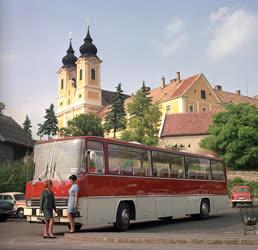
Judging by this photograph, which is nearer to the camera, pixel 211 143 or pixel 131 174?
pixel 131 174

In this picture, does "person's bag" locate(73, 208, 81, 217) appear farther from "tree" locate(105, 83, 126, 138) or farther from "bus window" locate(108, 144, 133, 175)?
"tree" locate(105, 83, 126, 138)

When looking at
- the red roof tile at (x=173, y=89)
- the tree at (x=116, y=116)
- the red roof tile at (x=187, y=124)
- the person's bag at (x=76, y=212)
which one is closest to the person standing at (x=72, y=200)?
the person's bag at (x=76, y=212)

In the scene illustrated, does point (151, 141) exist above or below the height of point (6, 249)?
above

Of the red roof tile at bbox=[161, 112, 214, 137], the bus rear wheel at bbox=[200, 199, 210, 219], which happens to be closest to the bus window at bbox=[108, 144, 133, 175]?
the bus rear wheel at bbox=[200, 199, 210, 219]

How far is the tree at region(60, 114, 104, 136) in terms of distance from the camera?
83.1 meters

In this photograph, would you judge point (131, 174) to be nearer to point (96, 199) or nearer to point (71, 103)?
point (96, 199)

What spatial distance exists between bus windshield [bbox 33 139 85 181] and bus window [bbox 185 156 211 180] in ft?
26.2

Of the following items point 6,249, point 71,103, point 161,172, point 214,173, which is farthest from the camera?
point 71,103

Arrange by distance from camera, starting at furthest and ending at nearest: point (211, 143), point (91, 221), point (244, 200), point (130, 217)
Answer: point (211, 143) < point (244, 200) < point (130, 217) < point (91, 221)

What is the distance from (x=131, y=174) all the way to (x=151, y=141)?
4102 centimetres

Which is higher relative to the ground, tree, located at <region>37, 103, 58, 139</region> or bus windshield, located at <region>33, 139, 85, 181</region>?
tree, located at <region>37, 103, 58, 139</region>

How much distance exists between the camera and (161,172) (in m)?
20.5

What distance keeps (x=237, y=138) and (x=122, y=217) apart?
36.4m

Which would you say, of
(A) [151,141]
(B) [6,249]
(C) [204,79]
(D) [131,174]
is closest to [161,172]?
(D) [131,174]
